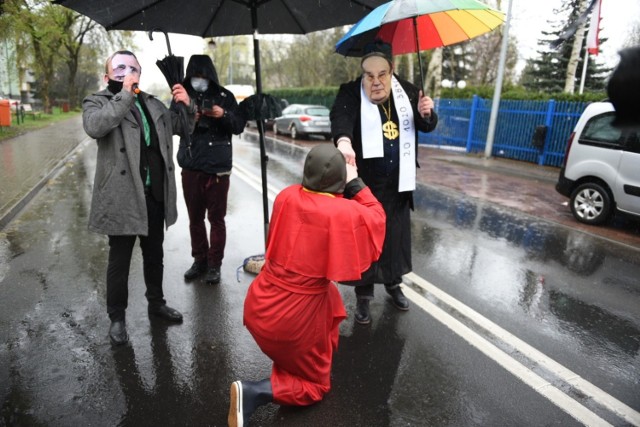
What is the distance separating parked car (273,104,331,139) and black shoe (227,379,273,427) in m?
17.1

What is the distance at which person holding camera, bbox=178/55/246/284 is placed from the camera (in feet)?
13.3

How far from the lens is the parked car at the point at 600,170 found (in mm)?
6754

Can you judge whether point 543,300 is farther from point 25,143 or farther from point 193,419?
point 25,143

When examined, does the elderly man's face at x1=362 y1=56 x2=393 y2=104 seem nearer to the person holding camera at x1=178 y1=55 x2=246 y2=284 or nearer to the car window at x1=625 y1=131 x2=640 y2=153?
the person holding camera at x1=178 y1=55 x2=246 y2=284

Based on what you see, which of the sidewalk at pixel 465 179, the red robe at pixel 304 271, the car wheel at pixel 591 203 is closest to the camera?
the red robe at pixel 304 271

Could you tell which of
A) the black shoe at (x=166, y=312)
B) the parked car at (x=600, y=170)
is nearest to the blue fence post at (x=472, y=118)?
the parked car at (x=600, y=170)

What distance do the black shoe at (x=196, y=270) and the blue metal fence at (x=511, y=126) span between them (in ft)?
40.4

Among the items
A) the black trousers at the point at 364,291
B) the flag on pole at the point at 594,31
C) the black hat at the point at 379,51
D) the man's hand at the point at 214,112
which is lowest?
the black trousers at the point at 364,291

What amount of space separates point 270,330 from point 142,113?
A: 1.91 meters

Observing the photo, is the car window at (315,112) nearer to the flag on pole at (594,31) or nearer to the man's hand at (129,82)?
the flag on pole at (594,31)

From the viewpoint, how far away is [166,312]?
3.67m

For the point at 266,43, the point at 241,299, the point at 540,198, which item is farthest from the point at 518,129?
the point at 266,43

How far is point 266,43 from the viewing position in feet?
149

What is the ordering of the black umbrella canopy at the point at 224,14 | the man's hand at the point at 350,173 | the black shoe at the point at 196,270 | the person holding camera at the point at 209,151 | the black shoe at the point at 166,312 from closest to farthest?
1. the man's hand at the point at 350,173
2. the black umbrella canopy at the point at 224,14
3. the black shoe at the point at 166,312
4. the person holding camera at the point at 209,151
5. the black shoe at the point at 196,270
